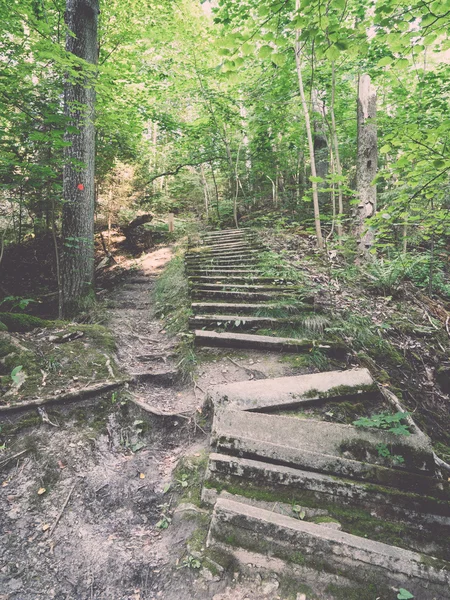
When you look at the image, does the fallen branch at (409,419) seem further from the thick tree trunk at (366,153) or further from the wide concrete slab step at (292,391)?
the thick tree trunk at (366,153)

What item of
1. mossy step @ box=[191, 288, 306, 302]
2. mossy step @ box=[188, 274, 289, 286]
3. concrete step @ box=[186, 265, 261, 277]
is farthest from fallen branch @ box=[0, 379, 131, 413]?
concrete step @ box=[186, 265, 261, 277]

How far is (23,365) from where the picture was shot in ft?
9.88

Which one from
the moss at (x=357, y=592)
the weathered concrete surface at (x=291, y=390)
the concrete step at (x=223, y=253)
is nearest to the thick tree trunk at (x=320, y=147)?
the concrete step at (x=223, y=253)

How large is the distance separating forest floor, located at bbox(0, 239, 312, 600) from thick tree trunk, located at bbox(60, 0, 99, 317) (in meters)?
3.08

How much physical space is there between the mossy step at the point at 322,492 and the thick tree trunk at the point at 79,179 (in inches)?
174

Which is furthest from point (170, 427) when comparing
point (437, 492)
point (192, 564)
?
point (437, 492)

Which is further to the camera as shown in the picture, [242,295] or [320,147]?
[320,147]

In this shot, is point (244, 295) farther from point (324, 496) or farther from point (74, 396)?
point (324, 496)

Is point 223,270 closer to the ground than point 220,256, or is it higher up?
closer to the ground

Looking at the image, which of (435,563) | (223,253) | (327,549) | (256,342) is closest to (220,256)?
(223,253)

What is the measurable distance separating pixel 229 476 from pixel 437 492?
54.6 inches

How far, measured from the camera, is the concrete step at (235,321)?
425 centimetres

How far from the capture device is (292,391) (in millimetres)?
2807

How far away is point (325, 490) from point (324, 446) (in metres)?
0.30
